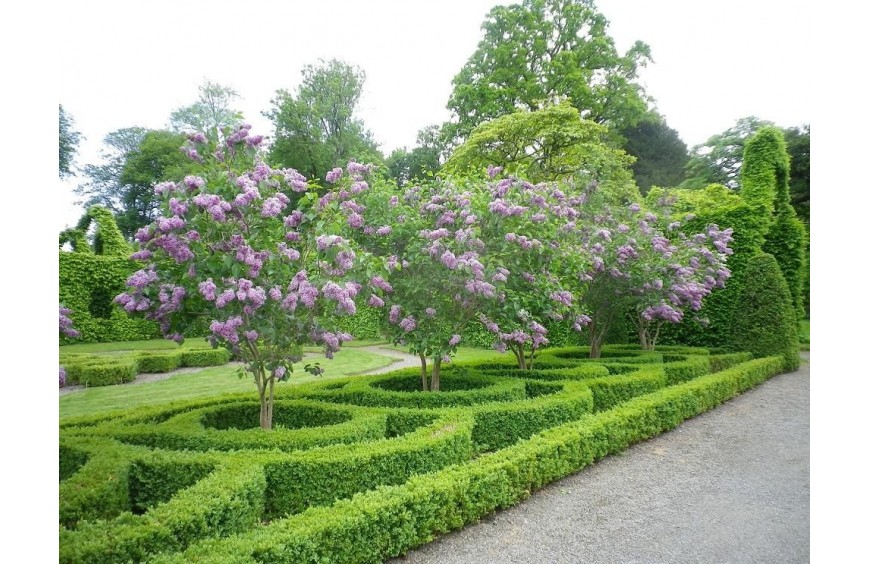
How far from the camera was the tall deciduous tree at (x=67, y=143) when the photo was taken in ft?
10.1

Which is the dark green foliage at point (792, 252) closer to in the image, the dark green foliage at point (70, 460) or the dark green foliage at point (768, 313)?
Answer: the dark green foliage at point (768, 313)

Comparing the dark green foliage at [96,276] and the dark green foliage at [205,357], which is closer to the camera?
the dark green foliage at [96,276]

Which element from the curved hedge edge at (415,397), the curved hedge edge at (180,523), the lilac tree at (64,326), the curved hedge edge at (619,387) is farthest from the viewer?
the curved hedge edge at (619,387)

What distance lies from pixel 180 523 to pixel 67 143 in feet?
7.30

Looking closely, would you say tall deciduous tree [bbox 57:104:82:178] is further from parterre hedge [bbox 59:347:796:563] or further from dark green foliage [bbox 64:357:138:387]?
parterre hedge [bbox 59:347:796:563]

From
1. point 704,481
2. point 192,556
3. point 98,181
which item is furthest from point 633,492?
point 98,181

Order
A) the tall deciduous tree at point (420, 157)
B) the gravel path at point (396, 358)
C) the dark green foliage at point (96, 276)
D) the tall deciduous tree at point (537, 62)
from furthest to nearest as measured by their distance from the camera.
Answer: the gravel path at point (396, 358) < the tall deciduous tree at point (537, 62) < the tall deciduous tree at point (420, 157) < the dark green foliage at point (96, 276)

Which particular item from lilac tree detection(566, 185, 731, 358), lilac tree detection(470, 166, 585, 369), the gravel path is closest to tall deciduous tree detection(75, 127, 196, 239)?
lilac tree detection(470, 166, 585, 369)

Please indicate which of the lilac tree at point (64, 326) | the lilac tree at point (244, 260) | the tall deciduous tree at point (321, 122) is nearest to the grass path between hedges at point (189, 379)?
the lilac tree at point (64, 326)

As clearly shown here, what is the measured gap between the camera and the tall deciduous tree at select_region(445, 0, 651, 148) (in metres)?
7.74

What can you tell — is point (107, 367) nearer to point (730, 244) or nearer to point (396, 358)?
point (396, 358)

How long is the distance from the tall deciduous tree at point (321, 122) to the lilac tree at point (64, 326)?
8.33ft

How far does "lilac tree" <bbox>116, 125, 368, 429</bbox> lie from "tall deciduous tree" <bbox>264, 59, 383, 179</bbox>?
22.0 inches
